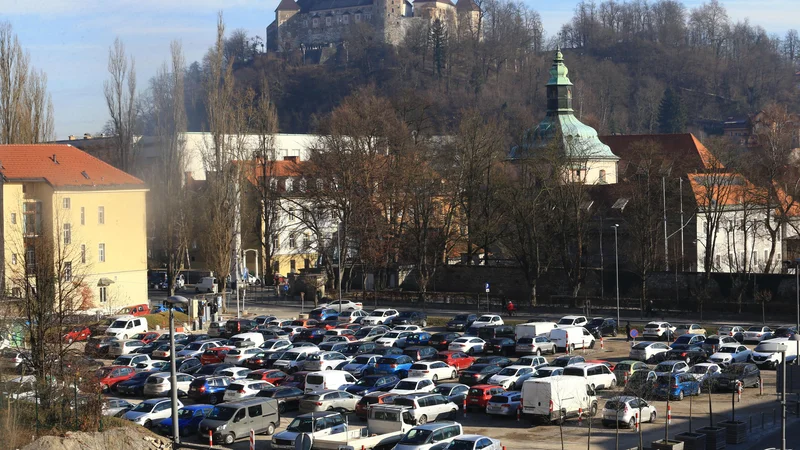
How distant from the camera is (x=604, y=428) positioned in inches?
1221

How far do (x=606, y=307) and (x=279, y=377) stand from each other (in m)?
28.2

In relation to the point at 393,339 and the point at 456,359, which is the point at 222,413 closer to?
the point at 456,359

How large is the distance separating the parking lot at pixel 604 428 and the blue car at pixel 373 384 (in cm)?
227

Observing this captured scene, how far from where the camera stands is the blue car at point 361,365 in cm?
3912

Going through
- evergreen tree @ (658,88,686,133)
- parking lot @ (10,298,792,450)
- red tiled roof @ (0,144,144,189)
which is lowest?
parking lot @ (10,298,792,450)

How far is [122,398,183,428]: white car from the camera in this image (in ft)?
102

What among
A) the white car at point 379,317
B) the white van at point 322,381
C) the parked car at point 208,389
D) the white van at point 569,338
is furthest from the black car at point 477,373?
the white car at point 379,317

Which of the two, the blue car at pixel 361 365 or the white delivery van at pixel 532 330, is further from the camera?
the white delivery van at pixel 532 330

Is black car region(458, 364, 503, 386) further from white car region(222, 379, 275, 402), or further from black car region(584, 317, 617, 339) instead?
black car region(584, 317, 617, 339)

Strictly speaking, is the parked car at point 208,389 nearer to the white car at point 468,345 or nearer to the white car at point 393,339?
the white car at point 393,339

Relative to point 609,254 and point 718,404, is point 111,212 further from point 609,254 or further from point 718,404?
point 718,404

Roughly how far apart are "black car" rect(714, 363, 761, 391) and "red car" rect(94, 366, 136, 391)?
2099 cm

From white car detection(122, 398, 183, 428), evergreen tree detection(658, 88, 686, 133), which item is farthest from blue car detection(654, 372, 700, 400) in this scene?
evergreen tree detection(658, 88, 686, 133)

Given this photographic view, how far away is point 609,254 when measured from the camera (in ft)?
231
